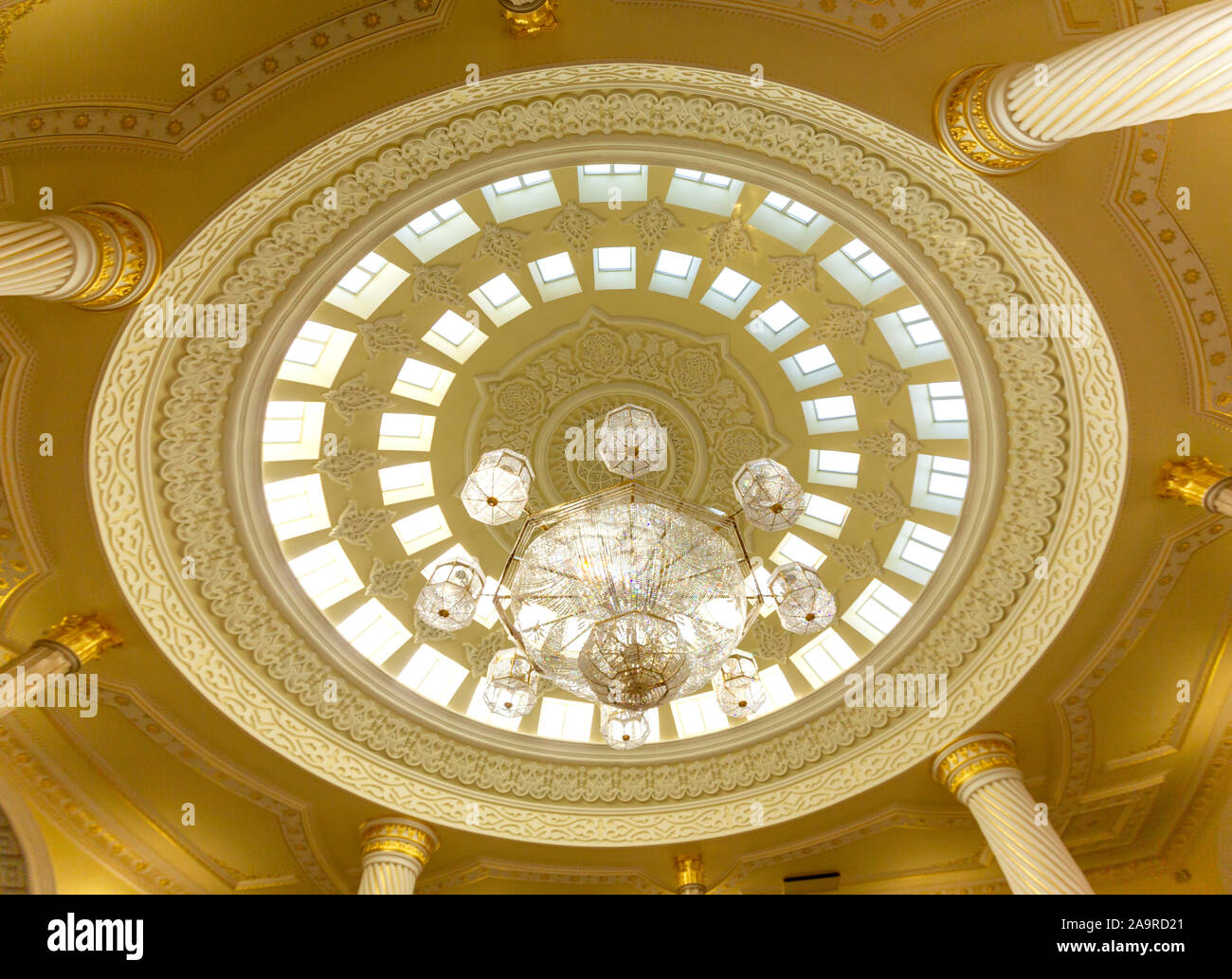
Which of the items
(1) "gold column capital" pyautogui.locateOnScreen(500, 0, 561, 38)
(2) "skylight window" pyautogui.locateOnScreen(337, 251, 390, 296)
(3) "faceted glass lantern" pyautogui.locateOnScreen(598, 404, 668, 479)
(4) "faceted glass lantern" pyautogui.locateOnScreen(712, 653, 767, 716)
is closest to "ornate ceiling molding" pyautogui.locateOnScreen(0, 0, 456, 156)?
(1) "gold column capital" pyautogui.locateOnScreen(500, 0, 561, 38)

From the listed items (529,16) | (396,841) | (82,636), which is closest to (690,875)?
(396,841)

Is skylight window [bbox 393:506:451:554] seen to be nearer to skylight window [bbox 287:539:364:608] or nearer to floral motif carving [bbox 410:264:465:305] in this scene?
skylight window [bbox 287:539:364:608]

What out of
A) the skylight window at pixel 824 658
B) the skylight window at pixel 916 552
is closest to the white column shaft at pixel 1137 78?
the skylight window at pixel 916 552

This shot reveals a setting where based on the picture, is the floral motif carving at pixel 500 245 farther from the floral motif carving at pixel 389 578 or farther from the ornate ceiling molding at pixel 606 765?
the floral motif carving at pixel 389 578

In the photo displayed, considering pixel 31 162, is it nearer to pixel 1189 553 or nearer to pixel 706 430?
pixel 706 430

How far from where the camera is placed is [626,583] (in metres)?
6.53

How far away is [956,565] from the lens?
9766 millimetres

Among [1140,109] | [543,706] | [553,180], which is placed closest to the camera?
[1140,109]

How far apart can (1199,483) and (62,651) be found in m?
10.7

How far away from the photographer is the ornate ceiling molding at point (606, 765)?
716 centimetres

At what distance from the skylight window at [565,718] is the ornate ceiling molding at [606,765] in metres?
0.92
